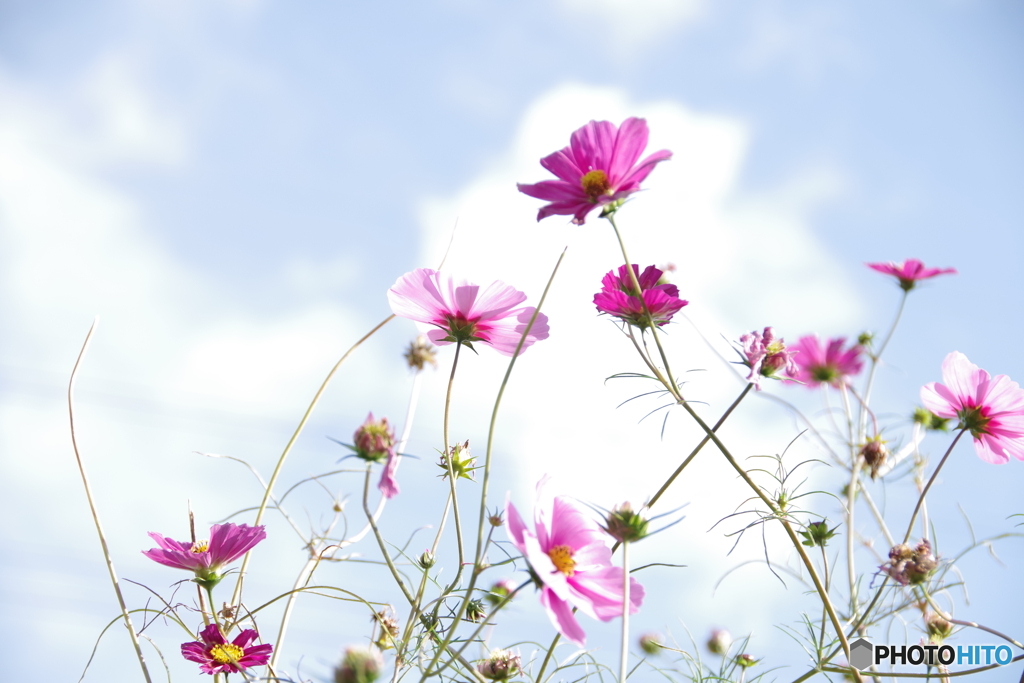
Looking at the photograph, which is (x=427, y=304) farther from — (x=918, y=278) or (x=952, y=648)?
(x=918, y=278)

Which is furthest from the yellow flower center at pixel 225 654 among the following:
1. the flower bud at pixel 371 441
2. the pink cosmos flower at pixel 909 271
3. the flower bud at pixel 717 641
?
the flower bud at pixel 717 641

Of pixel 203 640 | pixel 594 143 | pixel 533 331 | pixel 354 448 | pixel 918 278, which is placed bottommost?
pixel 203 640

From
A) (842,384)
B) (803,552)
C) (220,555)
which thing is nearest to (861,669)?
(803,552)

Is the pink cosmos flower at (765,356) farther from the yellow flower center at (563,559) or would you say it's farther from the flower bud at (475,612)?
the flower bud at (475,612)

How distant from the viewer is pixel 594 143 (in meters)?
0.54

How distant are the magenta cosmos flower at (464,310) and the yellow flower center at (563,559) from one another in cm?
16

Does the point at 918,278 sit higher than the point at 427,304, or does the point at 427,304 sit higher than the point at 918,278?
the point at 918,278

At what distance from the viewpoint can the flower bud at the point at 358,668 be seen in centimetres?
30

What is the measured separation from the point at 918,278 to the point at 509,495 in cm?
91

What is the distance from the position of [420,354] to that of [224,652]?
0.35 m

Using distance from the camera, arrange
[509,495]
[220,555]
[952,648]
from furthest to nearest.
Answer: [952,648]
[220,555]
[509,495]

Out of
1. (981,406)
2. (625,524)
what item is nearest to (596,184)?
(625,524)

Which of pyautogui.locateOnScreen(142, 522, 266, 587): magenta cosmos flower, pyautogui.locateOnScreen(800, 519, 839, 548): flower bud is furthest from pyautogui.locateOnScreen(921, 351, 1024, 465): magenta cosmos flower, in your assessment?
pyautogui.locateOnScreen(142, 522, 266, 587): magenta cosmos flower

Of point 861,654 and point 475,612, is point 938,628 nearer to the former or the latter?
point 861,654
